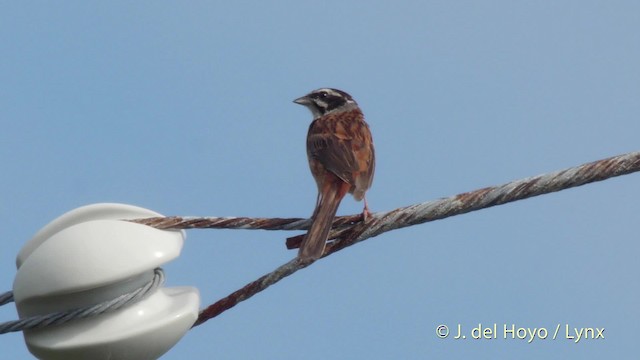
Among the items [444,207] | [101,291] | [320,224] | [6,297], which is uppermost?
[444,207]

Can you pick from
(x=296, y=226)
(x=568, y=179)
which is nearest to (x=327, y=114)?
(x=296, y=226)

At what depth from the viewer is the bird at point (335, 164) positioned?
460cm

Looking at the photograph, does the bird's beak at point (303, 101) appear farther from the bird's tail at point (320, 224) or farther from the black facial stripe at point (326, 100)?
the bird's tail at point (320, 224)

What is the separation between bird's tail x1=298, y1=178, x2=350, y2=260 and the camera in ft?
14.0

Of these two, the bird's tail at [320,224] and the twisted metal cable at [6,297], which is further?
the bird's tail at [320,224]

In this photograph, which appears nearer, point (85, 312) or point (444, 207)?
point (85, 312)

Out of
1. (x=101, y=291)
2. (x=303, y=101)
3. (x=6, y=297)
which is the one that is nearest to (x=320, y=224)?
(x=101, y=291)

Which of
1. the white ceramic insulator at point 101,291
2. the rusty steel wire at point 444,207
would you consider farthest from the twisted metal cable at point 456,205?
the white ceramic insulator at point 101,291

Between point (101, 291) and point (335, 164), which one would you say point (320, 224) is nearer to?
point (101, 291)

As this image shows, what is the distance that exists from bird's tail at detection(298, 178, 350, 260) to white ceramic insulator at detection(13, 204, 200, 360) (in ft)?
2.33

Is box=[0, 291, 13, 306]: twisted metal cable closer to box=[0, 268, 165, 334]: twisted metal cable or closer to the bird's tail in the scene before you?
box=[0, 268, 165, 334]: twisted metal cable

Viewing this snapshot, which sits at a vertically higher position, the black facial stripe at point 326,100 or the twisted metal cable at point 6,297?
the black facial stripe at point 326,100

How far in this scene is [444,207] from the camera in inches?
167

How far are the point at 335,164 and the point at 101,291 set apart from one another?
2.94 m
